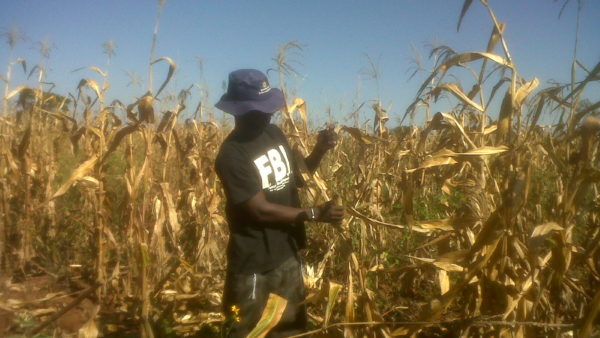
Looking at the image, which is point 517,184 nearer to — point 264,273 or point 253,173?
point 253,173

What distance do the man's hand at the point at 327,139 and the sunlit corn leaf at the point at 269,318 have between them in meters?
1.04

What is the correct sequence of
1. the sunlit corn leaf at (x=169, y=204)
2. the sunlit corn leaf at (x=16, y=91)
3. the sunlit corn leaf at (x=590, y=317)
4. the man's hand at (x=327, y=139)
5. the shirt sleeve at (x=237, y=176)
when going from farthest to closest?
the sunlit corn leaf at (x=16, y=91), the sunlit corn leaf at (x=169, y=204), the man's hand at (x=327, y=139), the shirt sleeve at (x=237, y=176), the sunlit corn leaf at (x=590, y=317)

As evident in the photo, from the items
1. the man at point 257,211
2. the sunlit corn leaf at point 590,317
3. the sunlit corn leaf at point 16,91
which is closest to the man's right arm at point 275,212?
the man at point 257,211

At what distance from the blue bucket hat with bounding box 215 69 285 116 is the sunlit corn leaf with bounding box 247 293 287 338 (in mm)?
939

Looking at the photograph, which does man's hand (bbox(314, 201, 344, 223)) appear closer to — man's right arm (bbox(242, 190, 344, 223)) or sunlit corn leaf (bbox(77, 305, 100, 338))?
man's right arm (bbox(242, 190, 344, 223))

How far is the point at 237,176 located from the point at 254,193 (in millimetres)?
123

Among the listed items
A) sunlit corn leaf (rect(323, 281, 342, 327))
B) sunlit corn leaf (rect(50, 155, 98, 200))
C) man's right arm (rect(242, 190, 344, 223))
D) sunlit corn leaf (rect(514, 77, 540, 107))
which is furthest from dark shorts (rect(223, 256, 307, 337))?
sunlit corn leaf (rect(514, 77, 540, 107))

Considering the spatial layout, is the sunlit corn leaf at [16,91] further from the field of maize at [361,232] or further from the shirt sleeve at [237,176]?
the shirt sleeve at [237,176]

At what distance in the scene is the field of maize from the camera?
5.04ft

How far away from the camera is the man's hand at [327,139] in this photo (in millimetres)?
2401

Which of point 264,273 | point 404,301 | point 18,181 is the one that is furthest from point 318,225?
point 18,181

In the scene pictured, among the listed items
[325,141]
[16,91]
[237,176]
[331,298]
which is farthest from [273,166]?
[16,91]

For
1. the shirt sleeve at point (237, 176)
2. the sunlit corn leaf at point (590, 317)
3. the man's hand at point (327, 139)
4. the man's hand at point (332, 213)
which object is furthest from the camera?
the man's hand at point (327, 139)

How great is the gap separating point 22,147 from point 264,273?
8.09 ft
